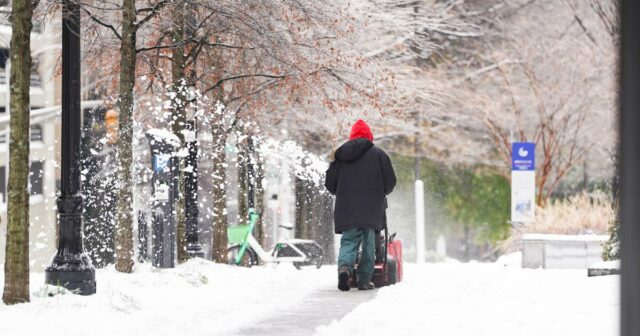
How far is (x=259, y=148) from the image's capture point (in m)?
22.8

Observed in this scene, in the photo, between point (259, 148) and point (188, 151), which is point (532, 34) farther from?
point (188, 151)

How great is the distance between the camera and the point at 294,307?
11.5 meters

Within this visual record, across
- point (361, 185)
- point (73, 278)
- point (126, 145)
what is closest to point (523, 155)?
point (126, 145)

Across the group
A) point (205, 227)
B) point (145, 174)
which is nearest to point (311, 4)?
point (145, 174)

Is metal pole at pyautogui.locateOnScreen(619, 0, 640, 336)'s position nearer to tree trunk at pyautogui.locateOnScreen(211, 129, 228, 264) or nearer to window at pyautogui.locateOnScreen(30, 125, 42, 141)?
tree trunk at pyautogui.locateOnScreen(211, 129, 228, 264)

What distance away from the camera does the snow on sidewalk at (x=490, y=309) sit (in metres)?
9.05

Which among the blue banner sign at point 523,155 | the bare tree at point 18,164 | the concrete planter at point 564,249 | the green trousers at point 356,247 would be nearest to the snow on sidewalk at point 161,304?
the bare tree at point 18,164

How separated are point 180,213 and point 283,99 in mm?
4275

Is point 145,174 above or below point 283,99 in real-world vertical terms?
below

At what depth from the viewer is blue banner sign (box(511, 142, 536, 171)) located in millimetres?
25141

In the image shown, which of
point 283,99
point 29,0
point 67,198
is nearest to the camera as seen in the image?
point 29,0

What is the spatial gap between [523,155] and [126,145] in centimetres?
1244

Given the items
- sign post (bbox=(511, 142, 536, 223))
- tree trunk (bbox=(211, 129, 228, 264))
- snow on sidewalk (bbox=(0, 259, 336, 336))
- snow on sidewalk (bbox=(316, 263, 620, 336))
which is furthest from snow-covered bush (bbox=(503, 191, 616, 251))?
snow on sidewalk (bbox=(0, 259, 336, 336))

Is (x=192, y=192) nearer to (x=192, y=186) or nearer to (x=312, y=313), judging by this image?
(x=192, y=186)
